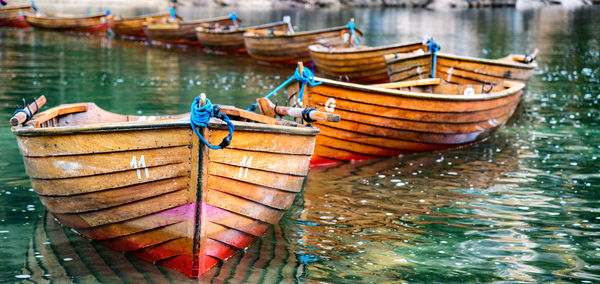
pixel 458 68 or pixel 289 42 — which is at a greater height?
pixel 289 42

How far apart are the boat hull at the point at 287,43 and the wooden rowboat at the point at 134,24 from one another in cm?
970

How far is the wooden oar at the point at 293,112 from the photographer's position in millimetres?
7172

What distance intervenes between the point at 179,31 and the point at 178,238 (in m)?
24.8

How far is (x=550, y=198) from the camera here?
9.48m

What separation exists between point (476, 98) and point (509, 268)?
5.16 meters

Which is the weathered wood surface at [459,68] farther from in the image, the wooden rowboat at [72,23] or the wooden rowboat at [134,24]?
the wooden rowboat at [72,23]

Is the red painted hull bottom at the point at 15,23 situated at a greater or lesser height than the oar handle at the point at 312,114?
greater

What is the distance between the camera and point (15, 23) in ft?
121

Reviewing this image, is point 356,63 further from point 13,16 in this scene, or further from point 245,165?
point 13,16

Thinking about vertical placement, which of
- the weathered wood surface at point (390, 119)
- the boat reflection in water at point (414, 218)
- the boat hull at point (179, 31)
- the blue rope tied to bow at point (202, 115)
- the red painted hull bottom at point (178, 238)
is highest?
the boat hull at point (179, 31)

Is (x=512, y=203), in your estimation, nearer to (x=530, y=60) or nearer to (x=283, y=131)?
(x=283, y=131)

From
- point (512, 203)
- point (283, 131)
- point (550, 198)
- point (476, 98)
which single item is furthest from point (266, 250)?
point (476, 98)

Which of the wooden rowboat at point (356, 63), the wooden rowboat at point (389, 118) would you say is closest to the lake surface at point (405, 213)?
the wooden rowboat at point (389, 118)

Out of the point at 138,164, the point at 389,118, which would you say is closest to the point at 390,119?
the point at 389,118
